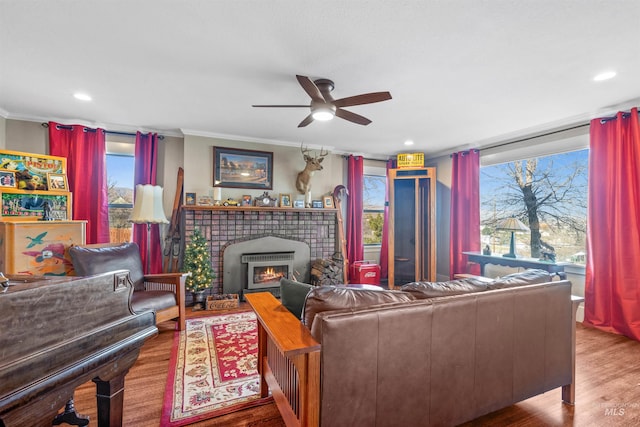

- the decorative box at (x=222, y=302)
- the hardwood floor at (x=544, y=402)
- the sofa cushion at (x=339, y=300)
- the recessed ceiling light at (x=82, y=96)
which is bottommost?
the hardwood floor at (x=544, y=402)

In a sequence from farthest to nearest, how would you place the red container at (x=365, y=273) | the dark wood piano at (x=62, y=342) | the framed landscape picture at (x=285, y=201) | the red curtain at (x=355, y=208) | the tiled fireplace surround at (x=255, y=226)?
the red curtain at (x=355, y=208) → the red container at (x=365, y=273) → the framed landscape picture at (x=285, y=201) → the tiled fireplace surround at (x=255, y=226) → the dark wood piano at (x=62, y=342)

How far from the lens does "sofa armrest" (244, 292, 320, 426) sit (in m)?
1.20

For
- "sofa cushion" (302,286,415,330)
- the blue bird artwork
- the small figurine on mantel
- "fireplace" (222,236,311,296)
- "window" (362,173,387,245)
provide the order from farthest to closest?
1. "window" (362,173,387,245)
2. "fireplace" (222,236,311,296)
3. the small figurine on mantel
4. the blue bird artwork
5. "sofa cushion" (302,286,415,330)

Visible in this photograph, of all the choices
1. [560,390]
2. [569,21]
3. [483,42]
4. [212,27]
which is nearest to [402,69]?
[483,42]

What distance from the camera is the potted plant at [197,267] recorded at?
3764mm

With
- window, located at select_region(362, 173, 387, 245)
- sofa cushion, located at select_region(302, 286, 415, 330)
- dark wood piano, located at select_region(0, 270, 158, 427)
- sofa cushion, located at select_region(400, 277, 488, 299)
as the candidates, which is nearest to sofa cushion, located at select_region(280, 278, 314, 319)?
sofa cushion, located at select_region(302, 286, 415, 330)

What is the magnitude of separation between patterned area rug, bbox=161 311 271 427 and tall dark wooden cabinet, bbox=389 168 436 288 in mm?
3001

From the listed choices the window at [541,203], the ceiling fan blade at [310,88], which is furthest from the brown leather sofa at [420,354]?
the window at [541,203]

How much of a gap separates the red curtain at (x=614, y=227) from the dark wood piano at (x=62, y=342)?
14.2ft

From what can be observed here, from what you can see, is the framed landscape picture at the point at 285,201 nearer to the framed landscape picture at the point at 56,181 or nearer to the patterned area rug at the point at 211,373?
the patterned area rug at the point at 211,373

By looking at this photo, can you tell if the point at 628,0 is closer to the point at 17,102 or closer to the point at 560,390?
the point at 560,390

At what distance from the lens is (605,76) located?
246cm

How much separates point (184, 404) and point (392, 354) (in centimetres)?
146

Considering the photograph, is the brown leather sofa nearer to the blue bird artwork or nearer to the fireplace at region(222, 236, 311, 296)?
the blue bird artwork
